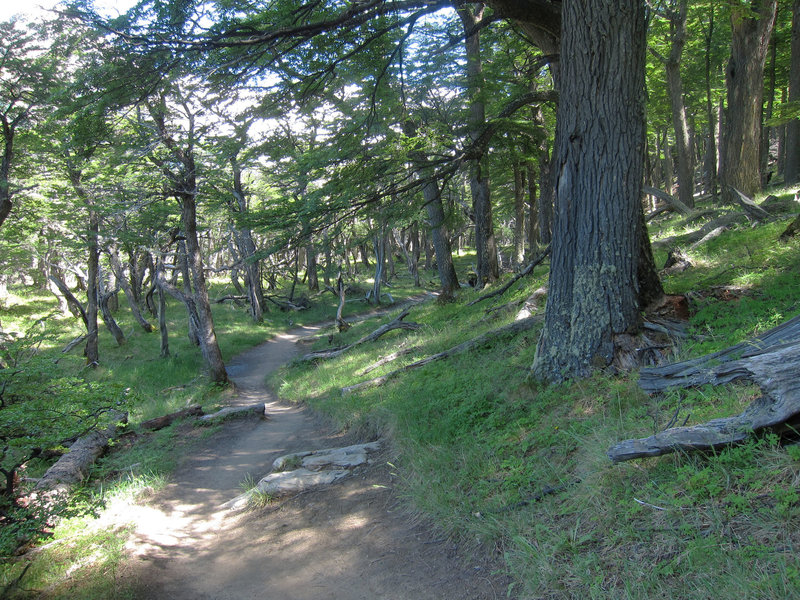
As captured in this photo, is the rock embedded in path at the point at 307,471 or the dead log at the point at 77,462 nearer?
the rock embedded in path at the point at 307,471

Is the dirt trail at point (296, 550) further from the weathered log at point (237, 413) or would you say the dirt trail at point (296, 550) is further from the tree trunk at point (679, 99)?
the tree trunk at point (679, 99)

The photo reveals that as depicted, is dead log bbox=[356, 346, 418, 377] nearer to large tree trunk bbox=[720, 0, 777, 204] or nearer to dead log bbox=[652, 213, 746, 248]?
dead log bbox=[652, 213, 746, 248]

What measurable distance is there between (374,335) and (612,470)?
36.9 feet

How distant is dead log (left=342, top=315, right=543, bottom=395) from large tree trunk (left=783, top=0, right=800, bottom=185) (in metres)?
10.5

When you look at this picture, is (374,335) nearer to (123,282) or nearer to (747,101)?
(747,101)

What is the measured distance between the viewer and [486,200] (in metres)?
14.0

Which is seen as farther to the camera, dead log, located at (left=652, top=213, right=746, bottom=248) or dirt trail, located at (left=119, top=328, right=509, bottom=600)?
dead log, located at (left=652, top=213, right=746, bottom=248)

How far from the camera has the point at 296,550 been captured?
4.72 m

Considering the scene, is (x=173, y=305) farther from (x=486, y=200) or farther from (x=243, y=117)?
(x=243, y=117)

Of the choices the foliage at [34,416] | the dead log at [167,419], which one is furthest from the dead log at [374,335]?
the foliage at [34,416]

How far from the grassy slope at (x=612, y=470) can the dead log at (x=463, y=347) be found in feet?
0.77

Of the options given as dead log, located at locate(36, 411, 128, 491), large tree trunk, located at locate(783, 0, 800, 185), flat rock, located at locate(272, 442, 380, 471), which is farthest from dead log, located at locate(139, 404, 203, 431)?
large tree trunk, located at locate(783, 0, 800, 185)

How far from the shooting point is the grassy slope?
2.61m

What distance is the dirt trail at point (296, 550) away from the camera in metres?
3.88
